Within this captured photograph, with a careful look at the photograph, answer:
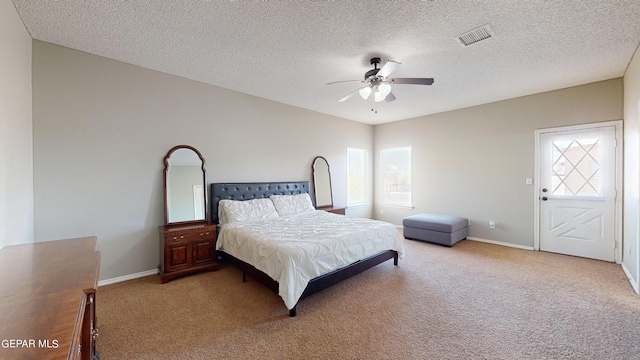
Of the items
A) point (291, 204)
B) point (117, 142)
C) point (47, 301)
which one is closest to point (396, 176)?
point (291, 204)

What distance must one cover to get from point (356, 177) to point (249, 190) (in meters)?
3.14

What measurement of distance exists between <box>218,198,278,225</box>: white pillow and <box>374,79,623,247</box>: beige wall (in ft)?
12.1

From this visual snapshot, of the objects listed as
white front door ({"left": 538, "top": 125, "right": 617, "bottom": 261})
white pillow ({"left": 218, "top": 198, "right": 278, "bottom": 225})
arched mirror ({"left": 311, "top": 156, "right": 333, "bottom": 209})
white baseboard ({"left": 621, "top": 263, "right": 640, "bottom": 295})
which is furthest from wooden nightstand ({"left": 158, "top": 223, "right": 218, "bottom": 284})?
white front door ({"left": 538, "top": 125, "right": 617, "bottom": 261})

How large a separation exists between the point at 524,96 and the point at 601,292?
10.7 ft

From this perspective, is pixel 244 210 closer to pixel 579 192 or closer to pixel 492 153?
pixel 492 153

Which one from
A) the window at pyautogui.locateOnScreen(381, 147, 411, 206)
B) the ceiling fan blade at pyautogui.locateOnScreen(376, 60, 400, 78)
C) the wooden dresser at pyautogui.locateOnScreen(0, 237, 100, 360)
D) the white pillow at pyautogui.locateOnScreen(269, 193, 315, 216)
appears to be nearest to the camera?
the wooden dresser at pyautogui.locateOnScreen(0, 237, 100, 360)

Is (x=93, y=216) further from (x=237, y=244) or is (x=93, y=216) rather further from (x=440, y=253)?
(x=440, y=253)

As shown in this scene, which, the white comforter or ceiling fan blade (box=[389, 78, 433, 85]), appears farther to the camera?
ceiling fan blade (box=[389, 78, 433, 85])

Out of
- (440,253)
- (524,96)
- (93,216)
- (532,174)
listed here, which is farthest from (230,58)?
(532,174)

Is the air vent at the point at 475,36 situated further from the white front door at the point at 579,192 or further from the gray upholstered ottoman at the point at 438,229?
the gray upholstered ottoman at the point at 438,229

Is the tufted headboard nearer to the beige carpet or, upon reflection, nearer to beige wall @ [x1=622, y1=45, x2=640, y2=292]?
the beige carpet

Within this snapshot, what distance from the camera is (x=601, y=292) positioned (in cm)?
285

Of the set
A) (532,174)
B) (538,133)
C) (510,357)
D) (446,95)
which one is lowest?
(510,357)

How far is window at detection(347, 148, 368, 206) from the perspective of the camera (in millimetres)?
6391
